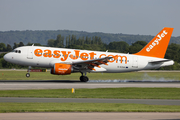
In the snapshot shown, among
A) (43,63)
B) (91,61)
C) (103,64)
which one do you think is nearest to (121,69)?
(103,64)

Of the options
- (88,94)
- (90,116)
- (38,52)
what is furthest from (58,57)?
(90,116)

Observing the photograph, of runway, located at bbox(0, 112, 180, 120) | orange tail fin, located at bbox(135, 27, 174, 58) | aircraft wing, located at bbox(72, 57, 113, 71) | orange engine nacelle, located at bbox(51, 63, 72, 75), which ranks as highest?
orange tail fin, located at bbox(135, 27, 174, 58)

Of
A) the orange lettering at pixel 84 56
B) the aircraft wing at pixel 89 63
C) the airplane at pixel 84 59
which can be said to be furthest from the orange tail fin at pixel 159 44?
the orange lettering at pixel 84 56

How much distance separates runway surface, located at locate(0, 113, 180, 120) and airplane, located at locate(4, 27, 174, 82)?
24.2 meters

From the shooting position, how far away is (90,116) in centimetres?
1553

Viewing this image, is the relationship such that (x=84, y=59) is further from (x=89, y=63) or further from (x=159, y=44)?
(x=159, y=44)

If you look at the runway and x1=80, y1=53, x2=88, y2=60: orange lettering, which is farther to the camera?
x1=80, y1=53, x2=88, y2=60: orange lettering

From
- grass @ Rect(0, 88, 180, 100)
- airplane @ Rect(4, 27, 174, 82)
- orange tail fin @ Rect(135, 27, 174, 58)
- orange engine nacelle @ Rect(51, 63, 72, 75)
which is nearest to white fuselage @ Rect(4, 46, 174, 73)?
airplane @ Rect(4, 27, 174, 82)

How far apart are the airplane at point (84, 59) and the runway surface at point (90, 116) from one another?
24239mm

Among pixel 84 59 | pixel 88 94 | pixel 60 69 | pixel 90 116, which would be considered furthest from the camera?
pixel 84 59

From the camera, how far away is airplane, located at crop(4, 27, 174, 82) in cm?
4134

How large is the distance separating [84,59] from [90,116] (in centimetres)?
2788

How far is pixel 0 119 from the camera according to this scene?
563 inches

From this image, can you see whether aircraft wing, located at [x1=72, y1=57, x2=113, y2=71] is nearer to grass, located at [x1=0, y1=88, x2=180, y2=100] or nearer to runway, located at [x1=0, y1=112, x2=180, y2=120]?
grass, located at [x1=0, y1=88, x2=180, y2=100]
